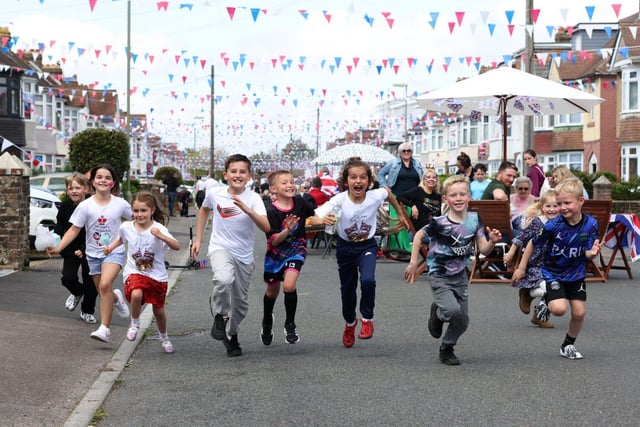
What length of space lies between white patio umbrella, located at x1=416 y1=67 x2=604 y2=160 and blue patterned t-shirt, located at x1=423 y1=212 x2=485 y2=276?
→ 26.3 feet

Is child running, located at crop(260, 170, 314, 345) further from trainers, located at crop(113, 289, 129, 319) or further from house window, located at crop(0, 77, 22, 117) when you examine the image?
house window, located at crop(0, 77, 22, 117)

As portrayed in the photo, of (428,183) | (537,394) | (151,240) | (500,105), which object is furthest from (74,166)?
(537,394)

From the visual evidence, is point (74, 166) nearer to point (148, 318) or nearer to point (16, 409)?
point (148, 318)

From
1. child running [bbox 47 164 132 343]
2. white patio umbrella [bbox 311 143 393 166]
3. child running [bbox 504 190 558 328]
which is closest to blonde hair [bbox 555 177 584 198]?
child running [bbox 504 190 558 328]

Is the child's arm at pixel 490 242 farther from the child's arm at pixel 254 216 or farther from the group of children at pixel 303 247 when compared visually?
the child's arm at pixel 254 216

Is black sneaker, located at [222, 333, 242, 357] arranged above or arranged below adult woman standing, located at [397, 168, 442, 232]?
below

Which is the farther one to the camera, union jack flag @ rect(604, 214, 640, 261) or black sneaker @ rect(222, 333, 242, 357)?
union jack flag @ rect(604, 214, 640, 261)

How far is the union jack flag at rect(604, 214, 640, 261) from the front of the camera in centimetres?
1387

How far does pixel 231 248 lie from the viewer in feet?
26.3

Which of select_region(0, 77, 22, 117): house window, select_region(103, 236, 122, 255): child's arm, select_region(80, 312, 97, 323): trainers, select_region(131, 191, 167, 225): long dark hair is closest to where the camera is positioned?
select_region(131, 191, 167, 225): long dark hair

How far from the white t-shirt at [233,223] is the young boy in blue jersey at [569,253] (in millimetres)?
2372

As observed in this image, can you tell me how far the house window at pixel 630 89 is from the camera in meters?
40.5

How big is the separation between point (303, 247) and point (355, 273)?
0.55 meters

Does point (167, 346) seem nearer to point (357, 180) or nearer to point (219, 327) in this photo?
point (219, 327)
